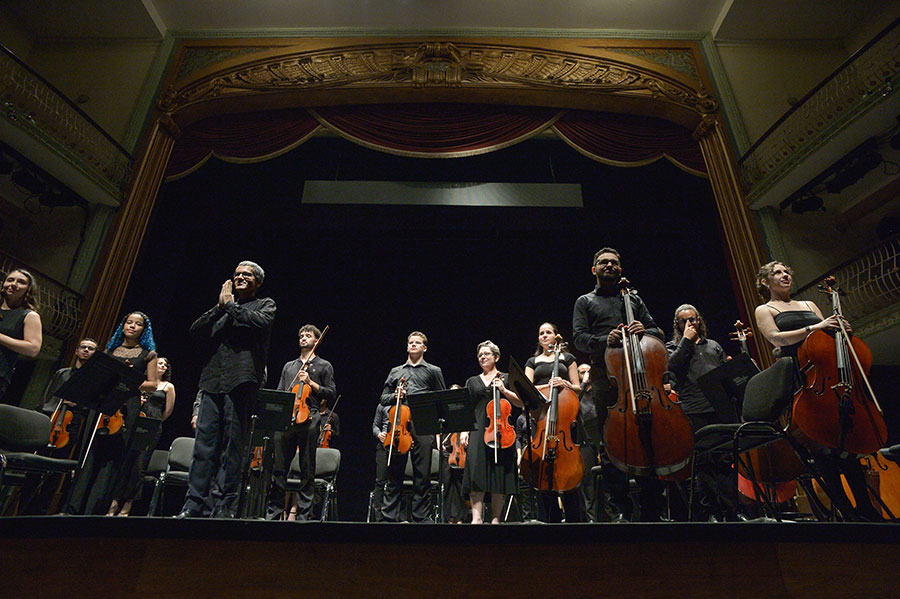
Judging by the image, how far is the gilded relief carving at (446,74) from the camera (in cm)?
654

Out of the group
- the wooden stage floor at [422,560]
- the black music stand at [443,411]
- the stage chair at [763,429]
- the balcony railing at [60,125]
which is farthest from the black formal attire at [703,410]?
the balcony railing at [60,125]

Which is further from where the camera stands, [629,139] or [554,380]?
A: [629,139]

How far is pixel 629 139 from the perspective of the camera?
6598mm


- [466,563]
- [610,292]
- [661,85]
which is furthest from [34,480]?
[661,85]

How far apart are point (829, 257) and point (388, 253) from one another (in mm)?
5472

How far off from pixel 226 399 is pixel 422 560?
5.48ft

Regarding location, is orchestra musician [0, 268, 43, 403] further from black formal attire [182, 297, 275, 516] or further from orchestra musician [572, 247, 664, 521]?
orchestra musician [572, 247, 664, 521]

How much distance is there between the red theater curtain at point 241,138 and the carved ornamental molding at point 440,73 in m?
0.32

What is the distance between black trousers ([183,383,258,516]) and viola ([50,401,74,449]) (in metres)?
1.65

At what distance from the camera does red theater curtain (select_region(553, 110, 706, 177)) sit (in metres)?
6.52

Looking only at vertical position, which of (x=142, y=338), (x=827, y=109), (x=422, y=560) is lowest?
(x=422, y=560)

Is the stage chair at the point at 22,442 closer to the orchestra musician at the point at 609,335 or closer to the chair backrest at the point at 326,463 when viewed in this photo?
the chair backrest at the point at 326,463

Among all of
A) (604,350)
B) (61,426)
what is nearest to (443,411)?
(604,350)

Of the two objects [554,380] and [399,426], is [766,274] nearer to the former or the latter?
[554,380]
